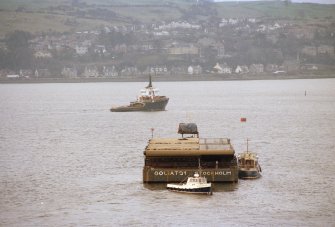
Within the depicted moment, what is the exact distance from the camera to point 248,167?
62.9 metres

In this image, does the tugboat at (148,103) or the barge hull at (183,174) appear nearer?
the barge hull at (183,174)

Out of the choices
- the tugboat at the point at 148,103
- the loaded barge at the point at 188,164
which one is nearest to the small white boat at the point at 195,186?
the loaded barge at the point at 188,164

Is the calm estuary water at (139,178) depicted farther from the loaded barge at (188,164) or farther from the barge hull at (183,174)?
the loaded barge at (188,164)

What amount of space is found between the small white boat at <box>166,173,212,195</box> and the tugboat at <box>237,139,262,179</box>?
6.08m

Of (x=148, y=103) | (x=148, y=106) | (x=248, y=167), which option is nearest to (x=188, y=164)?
(x=248, y=167)

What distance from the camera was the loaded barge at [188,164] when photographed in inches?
2282

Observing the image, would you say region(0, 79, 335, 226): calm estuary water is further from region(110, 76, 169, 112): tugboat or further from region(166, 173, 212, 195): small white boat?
region(110, 76, 169, 112): tugboat

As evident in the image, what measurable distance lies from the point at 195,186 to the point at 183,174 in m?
2.89

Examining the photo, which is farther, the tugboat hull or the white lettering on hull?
the tugboat hull

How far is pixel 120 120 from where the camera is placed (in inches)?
4914

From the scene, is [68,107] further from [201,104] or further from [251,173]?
[251,173]

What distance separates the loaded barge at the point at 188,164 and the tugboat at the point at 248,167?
229cm

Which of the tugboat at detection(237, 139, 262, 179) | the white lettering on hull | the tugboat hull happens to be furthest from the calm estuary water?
the tugboat hull

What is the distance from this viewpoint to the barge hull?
190 feet
